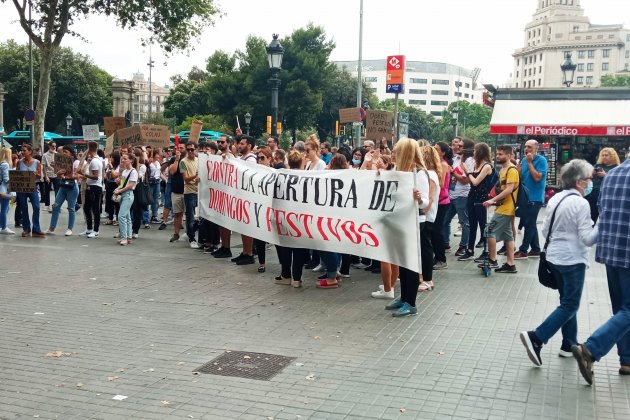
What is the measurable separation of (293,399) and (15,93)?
6911 centimetres

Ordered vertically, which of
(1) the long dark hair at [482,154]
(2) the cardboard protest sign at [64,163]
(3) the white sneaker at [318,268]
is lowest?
(3) the white sneaker at [318,268]

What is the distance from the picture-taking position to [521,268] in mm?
11633

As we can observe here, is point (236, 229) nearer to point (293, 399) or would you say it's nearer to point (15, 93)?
point (293, 399)

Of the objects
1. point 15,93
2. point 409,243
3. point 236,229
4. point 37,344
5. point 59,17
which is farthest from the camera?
point 15,93

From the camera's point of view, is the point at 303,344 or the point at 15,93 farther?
the point at 15,93

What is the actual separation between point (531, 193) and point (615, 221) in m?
7.09

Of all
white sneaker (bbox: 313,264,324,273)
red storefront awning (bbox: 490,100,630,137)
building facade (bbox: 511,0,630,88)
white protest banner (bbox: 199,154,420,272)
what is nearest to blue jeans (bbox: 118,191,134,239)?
white protest banner (bbox: 199,154,420,272)

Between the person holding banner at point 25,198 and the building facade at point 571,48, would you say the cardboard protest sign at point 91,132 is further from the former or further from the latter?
the building facade at point 571,48

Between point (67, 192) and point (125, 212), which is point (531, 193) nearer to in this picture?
point (125, 212)

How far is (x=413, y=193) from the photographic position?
834cm

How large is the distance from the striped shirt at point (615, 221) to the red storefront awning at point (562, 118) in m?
19.9

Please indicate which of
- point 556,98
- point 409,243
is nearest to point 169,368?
point 409,243

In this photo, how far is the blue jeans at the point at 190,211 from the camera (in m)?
13.5

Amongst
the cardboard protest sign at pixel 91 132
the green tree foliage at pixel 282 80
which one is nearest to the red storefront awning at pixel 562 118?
the cardboard protest sign at pixel 91 132
